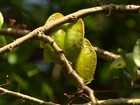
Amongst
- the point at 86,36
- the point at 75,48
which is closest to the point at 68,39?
the point at 75,48

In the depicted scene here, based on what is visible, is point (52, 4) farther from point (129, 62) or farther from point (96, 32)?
point (129, 62)

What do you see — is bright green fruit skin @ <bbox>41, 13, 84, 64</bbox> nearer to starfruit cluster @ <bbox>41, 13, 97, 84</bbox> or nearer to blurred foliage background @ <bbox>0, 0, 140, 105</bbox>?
starfruit cluster @ <bbox>41, 13, 97, 84</bbox>

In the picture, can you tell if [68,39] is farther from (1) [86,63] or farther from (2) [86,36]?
(2) [86,36]

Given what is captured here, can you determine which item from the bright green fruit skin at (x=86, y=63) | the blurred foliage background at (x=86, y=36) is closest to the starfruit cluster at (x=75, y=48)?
the bright green fruit skin at (x=86, y=63)

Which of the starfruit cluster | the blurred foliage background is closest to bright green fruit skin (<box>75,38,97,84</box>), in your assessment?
the starfruit cluster

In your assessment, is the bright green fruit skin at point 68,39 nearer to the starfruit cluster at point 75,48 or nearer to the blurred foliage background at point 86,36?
the starfruit cluster at point 75,48

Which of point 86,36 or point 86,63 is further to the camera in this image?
point 86,36

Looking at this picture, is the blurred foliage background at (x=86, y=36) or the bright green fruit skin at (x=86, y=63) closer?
the bright green fruit skin at (x=86, y=63)
